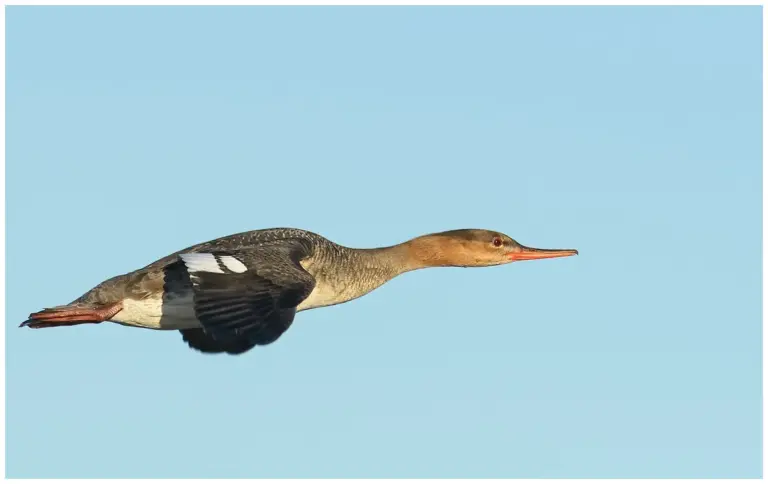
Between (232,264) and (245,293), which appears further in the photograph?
(232,264)

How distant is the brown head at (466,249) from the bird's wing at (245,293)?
2603 mm

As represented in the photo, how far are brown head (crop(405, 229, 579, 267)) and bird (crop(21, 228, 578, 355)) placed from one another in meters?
0.01

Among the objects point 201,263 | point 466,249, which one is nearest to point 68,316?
point 201,263

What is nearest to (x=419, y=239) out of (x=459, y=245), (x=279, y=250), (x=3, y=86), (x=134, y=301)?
(x=459, y=245)

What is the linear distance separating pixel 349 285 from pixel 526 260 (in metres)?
2.55

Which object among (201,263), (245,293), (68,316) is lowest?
(245,293)

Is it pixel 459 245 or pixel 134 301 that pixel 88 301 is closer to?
pixel 134 301

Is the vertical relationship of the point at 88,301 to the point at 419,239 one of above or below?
below

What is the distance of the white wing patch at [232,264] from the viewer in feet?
47.7

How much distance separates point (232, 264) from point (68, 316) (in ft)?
6.82

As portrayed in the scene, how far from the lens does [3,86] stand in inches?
741

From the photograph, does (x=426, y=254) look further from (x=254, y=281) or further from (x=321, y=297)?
(x=254, y=281)

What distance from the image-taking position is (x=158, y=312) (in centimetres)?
1550

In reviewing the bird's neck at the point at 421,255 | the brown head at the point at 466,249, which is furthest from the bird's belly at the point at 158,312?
the brown head at the point at 466,249
